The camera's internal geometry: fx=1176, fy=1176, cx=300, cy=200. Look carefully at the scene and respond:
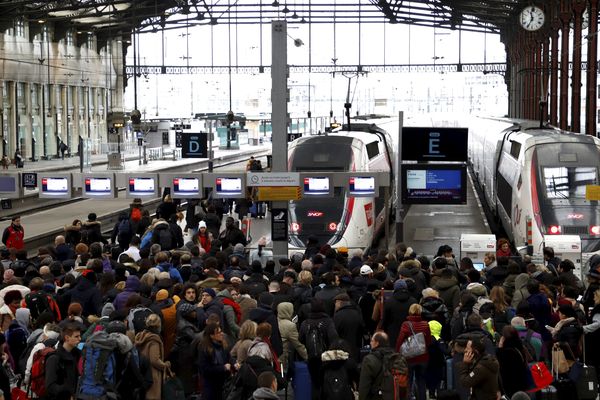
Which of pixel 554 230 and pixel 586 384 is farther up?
pixel 554 230

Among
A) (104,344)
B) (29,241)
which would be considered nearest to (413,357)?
(104,344)

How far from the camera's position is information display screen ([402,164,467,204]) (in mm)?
28188

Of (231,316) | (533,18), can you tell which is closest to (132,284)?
(231,316)

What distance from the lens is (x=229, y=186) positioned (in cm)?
2722

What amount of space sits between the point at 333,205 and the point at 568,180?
541 cm

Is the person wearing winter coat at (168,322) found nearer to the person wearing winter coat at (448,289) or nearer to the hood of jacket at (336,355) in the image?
the hood of jacket at (336,355)

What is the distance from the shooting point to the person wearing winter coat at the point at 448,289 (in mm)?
14227

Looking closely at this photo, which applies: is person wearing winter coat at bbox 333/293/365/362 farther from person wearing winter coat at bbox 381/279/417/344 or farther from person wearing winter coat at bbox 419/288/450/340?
person wearing winter coat at bbox 419/288/450/340

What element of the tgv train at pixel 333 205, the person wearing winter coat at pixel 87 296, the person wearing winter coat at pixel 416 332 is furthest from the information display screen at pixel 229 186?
the person wearing winter coat at pixel 416 332

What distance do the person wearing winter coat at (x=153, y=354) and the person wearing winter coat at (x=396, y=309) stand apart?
2983 millimetres

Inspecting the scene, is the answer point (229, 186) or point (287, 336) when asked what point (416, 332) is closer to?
point (287, 336)

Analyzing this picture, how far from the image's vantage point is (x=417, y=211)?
4325 centimetres

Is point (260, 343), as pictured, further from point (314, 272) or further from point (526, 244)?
point (526, 244)

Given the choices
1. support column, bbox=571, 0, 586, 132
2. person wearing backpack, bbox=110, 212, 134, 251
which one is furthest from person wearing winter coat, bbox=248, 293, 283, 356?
support column, bbox=571, 0, 586, 132
